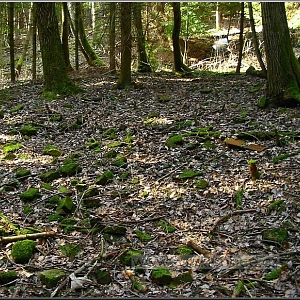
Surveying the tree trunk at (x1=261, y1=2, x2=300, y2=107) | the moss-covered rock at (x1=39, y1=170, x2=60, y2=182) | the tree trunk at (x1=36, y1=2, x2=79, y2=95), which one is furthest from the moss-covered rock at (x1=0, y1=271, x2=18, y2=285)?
the tree trunk at (x1=36, y1=2, x2=79, y2=95)

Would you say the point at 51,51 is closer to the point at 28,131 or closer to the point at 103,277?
the point at 28,131

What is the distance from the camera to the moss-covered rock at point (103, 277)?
3.74m

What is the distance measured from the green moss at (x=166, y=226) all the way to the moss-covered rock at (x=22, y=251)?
4.72 ft

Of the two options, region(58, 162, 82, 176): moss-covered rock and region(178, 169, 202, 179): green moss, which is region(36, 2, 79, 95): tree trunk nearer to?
region(58, 162, 82, 176): moss-covered rock

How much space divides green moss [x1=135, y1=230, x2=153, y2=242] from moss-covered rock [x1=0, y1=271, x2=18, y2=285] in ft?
4.44

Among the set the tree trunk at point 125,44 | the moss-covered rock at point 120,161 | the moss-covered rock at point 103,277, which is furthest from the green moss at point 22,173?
the tree trunk at point 125,44

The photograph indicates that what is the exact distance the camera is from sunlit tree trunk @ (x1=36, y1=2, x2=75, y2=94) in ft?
34.1

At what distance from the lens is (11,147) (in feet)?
24.6

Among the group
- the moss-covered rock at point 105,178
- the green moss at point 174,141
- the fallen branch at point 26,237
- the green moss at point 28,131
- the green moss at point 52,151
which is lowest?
the fallen branch at point 26,237

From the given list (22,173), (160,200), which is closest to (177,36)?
(22,173)

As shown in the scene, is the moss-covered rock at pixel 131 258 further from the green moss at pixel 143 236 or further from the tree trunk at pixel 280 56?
the tree trunk at pixel 280 56

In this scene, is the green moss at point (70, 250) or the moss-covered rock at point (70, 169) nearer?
the green moss at point (70, 250)

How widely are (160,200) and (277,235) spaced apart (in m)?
1.60

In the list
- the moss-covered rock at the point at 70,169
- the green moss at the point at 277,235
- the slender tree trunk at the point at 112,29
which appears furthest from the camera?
the slender tree trunk at the point at 112,29
